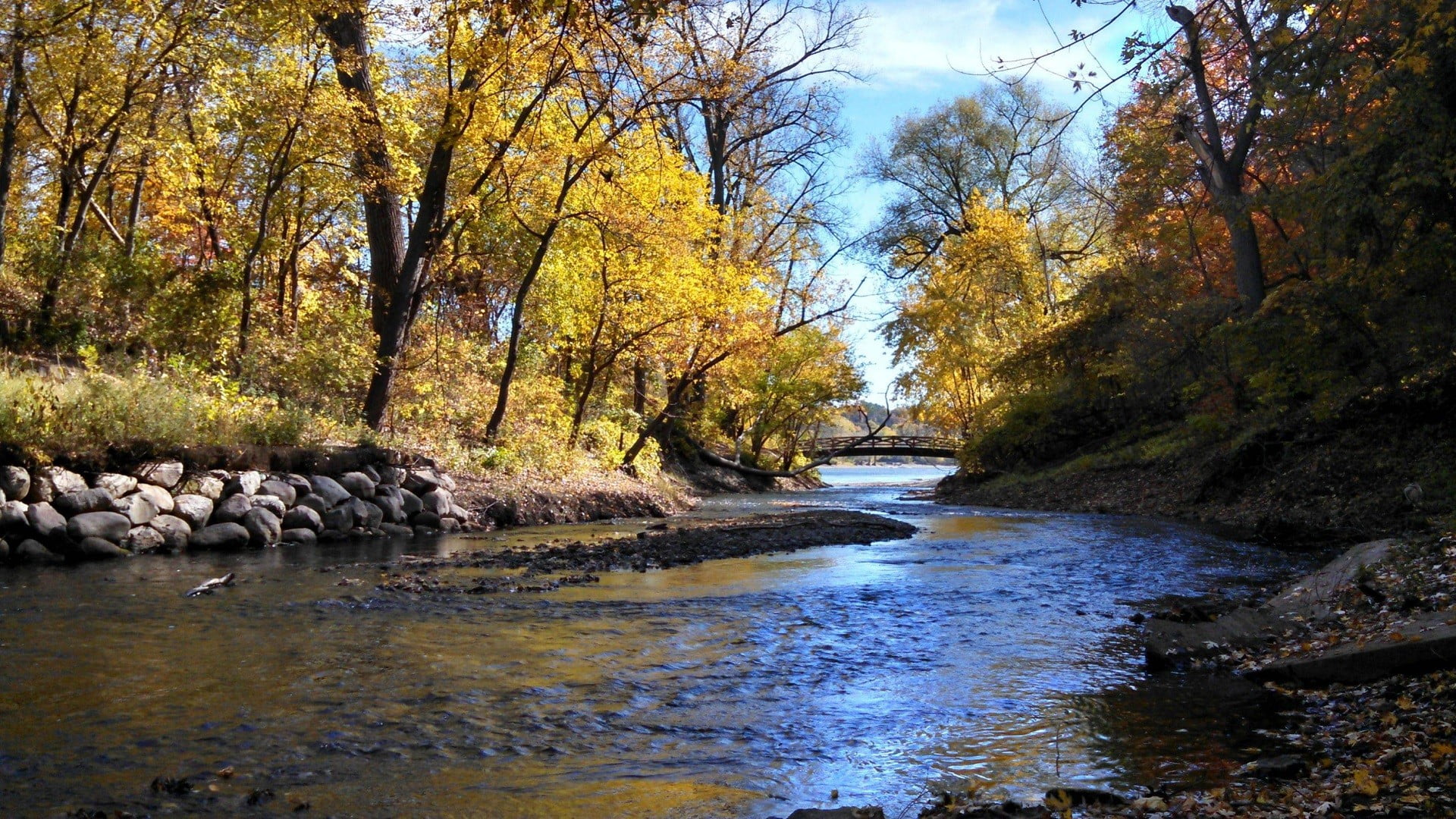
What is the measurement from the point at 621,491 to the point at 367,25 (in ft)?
31.5

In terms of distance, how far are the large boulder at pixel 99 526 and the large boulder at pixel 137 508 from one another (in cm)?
7

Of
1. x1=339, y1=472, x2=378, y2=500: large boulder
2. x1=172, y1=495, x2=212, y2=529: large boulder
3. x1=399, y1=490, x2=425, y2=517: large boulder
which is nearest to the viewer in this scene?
x1=172, y1=495, x2=212, y2=529: large boulder

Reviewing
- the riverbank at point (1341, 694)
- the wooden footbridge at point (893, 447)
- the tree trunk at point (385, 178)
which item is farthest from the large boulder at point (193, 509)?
the wooden footbridge at point (893, 447)

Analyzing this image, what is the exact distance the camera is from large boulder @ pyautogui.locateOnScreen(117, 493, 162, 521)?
34.3 ft

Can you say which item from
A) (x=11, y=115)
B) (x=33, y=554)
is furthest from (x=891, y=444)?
(x=33, y=554)

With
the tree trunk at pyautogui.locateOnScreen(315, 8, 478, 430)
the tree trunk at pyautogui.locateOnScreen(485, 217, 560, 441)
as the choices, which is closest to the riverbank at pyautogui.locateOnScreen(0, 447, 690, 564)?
the tree trunk at pyautogui.locateOnScreen(485, 217, 560, 441)

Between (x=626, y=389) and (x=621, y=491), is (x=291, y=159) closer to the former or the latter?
(x=621, y=491)

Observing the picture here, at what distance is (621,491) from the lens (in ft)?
62.7

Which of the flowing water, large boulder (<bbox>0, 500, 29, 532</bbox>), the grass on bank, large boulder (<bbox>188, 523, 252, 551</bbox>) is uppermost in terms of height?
the grass on bank

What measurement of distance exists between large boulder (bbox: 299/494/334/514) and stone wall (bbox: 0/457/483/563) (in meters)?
0.01

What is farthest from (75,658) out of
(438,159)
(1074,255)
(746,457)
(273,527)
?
(1074,255)

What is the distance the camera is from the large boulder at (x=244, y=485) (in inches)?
463

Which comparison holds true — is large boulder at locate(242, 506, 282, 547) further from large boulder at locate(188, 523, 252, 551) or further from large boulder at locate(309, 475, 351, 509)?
large boulder at locate(309, 475, 351, 509)

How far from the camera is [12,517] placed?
9.54 metres
